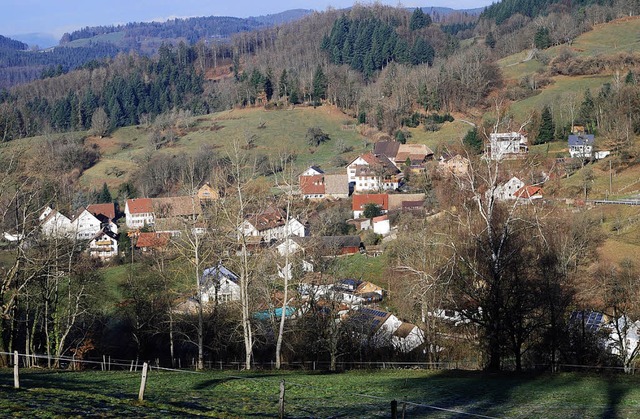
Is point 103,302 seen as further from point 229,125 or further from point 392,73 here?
point 392,73

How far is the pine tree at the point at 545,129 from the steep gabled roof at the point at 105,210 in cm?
3551

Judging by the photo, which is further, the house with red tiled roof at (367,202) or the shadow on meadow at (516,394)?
the house with red tiled roof at (367,202)

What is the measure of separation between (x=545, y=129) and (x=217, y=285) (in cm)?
4681

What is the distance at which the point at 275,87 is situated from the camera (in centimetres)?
9688

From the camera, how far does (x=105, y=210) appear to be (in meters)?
62.0

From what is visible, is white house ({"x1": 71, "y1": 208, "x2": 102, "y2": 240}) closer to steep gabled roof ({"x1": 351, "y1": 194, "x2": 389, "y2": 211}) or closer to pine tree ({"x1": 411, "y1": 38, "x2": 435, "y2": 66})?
steep gabled roof ({"x1": 351, "y1": 194, "x2": 389, "y2": 211})

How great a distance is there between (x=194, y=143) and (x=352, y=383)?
69.4 meters

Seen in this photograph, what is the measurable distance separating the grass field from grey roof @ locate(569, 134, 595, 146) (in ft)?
149

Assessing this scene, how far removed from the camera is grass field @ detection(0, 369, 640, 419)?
32.1 ft

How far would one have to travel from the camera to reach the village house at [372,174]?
62688 mm

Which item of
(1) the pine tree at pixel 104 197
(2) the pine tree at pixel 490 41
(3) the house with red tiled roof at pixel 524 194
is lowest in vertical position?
(3) the house with red tiled roof at pixel 524 194

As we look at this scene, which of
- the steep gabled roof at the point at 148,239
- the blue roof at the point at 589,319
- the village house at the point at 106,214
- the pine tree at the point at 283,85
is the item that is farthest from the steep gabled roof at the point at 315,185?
the blue roof at the point at 589,319

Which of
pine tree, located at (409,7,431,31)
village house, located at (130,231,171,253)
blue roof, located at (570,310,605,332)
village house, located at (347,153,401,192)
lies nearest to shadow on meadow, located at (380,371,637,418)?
blue roof, located at (570,310,605,332)

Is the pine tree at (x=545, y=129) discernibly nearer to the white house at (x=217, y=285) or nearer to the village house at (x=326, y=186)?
the village house at (x=326, y=186)
